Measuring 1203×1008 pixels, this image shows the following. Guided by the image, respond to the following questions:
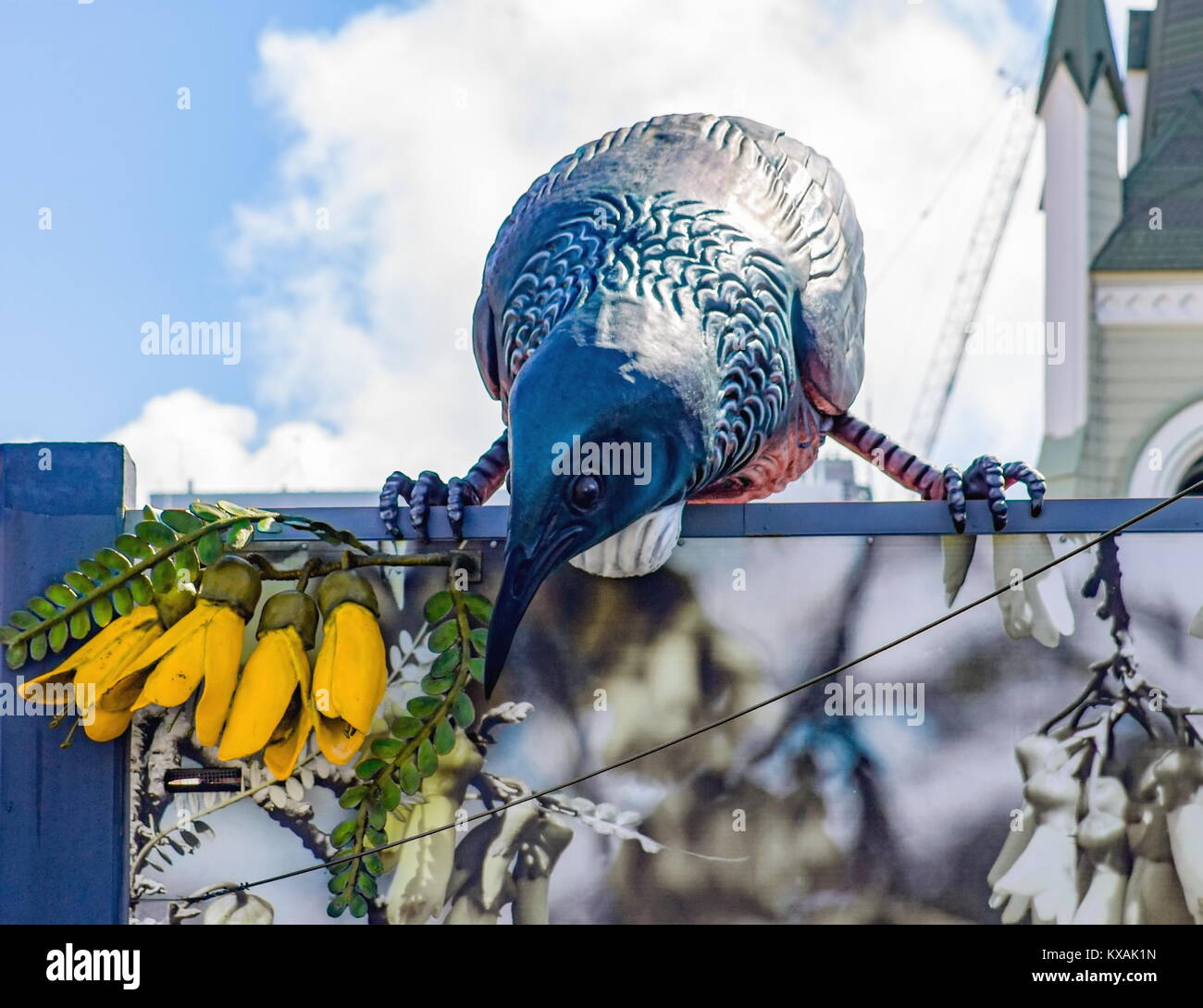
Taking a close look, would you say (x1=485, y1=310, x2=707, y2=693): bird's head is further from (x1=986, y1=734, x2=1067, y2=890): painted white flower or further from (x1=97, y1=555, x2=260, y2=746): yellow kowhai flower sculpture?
(x1=986, y1=734, x2=1067, y2=890): painted white flower

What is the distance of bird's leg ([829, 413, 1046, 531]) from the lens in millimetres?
5137

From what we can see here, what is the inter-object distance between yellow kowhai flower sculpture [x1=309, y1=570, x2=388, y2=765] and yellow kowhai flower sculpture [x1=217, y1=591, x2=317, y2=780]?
0.06 meters

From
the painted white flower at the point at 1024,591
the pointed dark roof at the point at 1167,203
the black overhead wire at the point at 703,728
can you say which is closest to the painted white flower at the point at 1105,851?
the painted white flower at the point at 1024,591

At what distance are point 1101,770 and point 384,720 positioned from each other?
2.38 m

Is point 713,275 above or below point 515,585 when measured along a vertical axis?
above

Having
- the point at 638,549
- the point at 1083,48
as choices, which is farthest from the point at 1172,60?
the point at 638,549

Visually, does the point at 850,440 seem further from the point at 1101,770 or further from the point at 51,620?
the point at 51,620

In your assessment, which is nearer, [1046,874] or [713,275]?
[1046,874]

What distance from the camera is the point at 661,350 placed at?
4730 millimetres

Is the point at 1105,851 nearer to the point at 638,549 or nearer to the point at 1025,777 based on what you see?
the point at 1025,777

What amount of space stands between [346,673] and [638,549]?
1017 millimetres

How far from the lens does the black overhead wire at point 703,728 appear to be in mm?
4855

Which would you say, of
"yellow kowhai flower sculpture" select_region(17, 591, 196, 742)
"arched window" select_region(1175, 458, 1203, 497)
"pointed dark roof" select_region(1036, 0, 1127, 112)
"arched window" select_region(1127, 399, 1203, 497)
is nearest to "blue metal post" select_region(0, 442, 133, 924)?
"yellow kowhai flower sculpture" select_region(17, 591, 196, 742)
